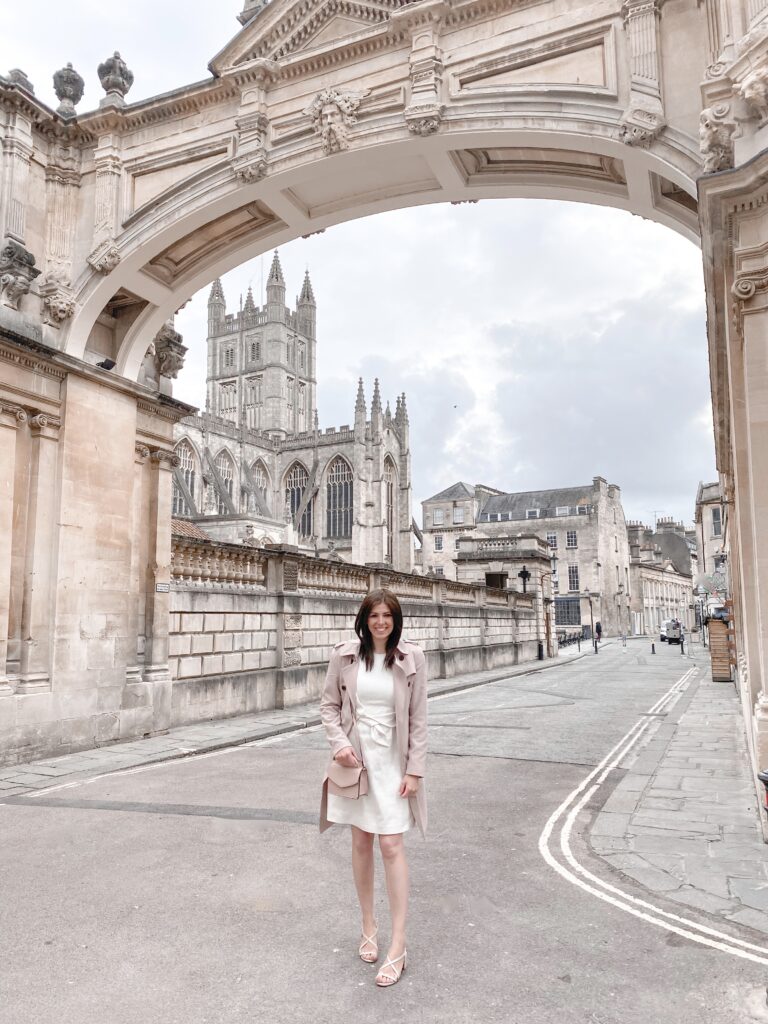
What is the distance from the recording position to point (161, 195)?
1002 cm

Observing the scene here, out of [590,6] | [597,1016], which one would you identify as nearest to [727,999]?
[597,1016]

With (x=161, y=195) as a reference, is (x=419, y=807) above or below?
below

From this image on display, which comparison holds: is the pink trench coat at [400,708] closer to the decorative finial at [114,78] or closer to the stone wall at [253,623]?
the stone wall at [253,623]

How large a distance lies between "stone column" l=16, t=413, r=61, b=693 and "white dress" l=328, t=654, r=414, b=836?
266 inches

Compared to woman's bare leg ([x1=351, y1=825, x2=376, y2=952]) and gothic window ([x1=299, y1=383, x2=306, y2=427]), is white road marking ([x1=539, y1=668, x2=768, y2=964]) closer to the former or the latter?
woman's bare leg ([x1=351, y1=825, x2=376, y2=952])

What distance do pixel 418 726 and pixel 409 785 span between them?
265 mm

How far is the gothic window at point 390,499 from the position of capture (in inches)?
2913

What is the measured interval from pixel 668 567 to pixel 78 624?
7887 centimetres

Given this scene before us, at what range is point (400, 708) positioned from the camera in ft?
11.2

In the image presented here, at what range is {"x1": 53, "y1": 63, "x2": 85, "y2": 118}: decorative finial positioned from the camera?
1052cm

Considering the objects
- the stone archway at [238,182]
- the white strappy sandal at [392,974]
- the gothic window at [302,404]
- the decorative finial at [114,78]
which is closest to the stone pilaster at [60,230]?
the stone archway at [238,182]

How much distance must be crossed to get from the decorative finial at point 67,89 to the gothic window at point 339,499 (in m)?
59.4

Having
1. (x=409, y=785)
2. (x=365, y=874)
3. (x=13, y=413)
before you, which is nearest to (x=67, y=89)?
(x=13, y=413)

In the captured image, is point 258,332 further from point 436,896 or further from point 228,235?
point 436,896
